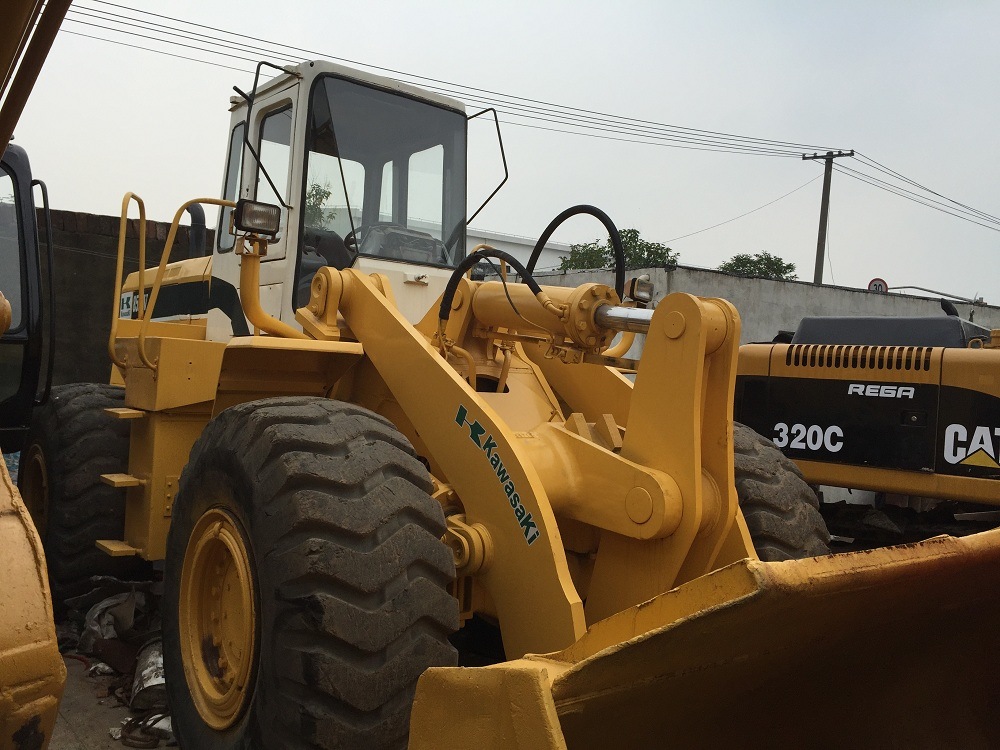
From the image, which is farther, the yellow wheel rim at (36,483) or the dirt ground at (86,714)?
the yellow wheel rim at (36,483)

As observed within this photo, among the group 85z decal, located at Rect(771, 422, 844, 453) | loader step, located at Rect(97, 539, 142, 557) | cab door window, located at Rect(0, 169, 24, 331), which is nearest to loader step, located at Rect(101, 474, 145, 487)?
loader step, located at Rect(97, 539, 142, 557)

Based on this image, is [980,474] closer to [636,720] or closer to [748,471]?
[748,471]

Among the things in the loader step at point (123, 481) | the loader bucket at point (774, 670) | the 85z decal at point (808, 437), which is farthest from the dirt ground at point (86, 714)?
the 85z decal at point (808, 437)

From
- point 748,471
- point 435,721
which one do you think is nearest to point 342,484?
point 435,721

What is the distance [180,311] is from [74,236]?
440 cm

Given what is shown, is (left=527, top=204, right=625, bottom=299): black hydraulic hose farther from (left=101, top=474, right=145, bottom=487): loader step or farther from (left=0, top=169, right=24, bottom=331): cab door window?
(left=0, top=169, right=24, bottom=331): cab door window

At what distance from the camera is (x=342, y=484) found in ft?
9.46

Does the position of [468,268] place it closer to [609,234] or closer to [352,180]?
[609,234]

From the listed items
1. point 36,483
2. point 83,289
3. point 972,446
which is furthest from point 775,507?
point 83,289

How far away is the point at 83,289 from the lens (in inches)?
368

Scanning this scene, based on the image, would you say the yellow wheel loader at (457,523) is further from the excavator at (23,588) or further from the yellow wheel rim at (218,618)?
the excavator at (23,588)

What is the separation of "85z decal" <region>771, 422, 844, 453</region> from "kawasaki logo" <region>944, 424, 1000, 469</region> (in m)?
0.64

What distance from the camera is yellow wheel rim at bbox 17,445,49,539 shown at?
17.3ft

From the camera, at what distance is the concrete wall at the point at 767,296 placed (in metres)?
18.5
